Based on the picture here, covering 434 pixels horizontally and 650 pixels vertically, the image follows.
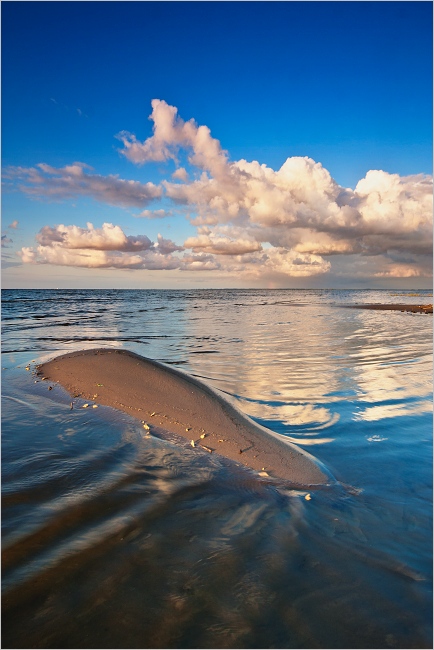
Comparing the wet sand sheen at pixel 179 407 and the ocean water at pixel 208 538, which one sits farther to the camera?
the wet sand sheen at pixel 179 407

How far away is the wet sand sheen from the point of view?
5.02 meters

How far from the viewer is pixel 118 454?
197 inches

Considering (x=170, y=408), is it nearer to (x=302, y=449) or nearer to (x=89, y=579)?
(x=302, y=449)

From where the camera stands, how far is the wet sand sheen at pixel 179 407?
502 cm

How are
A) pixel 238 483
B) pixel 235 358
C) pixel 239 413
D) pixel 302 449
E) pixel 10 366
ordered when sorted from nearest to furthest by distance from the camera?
pixel 238 483 → pixel 302 449 → pixel 239 413 → pixel 10 366 → pixel 235 358

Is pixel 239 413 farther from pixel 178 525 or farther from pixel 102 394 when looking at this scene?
pixel 178 525

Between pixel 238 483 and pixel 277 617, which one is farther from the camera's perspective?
pixel 238 483

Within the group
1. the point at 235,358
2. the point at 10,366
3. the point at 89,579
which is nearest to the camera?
the point at 89,579

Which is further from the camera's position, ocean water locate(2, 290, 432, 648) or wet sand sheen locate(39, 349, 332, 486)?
wet sand sheen locate(39, 349, 332, 486)

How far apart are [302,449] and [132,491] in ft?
8.57

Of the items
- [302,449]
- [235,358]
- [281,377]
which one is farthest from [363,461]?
[235,358]

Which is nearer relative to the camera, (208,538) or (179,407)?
(208,538)

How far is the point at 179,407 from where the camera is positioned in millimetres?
6848

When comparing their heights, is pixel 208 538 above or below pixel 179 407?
below
